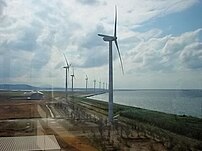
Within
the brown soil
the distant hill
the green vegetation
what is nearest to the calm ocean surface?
the green vegetation

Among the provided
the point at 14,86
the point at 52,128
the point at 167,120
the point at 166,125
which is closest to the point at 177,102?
the point at 167,120

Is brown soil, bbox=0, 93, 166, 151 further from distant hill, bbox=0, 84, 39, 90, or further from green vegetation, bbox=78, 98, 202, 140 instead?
green vegetation, bbox=78, 98, 202, 140

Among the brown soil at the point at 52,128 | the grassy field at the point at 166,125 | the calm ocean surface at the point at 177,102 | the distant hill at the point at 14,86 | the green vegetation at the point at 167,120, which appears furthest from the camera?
the calm ocean surface at the point at 177,102

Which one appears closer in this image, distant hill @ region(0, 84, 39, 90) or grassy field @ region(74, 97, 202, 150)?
distant hill @ region(0, 84, 39, 90)

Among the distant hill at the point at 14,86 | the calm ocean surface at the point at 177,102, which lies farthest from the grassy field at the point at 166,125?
the distant hill at the point at 14,86

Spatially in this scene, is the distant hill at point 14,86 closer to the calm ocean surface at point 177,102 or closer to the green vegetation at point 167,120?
the calm ocean surface at point 177,102

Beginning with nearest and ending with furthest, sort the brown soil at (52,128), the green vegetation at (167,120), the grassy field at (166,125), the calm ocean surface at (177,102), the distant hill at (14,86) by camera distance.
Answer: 1. the distant hill at (14,86)
2. the brown soil at (52,128)
3. the grassy field at (166,125)
4. the green vegetation at (167,120)
5. the calm ocean surface at (177,102)

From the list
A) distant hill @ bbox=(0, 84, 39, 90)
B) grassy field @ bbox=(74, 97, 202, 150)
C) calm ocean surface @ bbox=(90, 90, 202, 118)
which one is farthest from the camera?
calm ocean surface @ bbox=(90, 90, 202, 118)

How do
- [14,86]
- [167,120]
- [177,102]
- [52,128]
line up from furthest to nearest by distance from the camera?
[177,102], [167,120], [52,128], [14,86]

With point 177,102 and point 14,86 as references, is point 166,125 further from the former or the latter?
point 14,86

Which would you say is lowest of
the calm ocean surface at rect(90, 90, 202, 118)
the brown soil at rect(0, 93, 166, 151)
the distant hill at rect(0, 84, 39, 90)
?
the brown soil at rect(0, 93, 166, 151)

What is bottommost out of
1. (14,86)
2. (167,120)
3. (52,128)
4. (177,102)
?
(52,128)
